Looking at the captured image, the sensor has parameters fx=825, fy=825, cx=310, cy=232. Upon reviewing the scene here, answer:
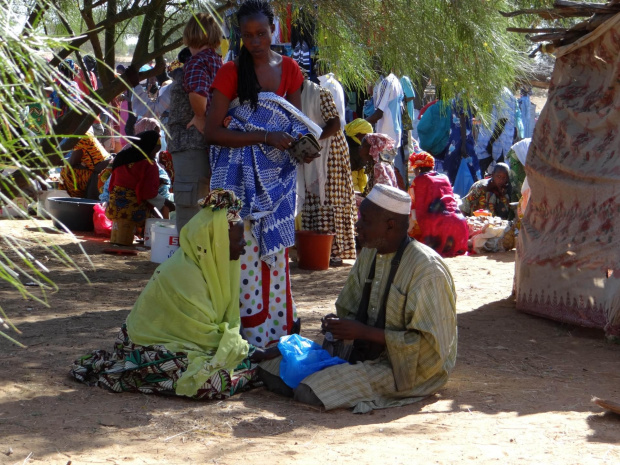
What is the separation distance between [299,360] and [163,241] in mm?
→ 3749

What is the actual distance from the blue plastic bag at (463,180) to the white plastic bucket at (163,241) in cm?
650

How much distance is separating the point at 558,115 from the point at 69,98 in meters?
4.90

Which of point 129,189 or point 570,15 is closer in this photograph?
point 570,15

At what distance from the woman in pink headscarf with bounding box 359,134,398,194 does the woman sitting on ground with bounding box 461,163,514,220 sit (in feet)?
4.70

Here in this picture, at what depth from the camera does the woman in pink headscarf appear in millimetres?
9523

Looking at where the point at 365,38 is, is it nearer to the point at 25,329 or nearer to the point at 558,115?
the point at 558,115

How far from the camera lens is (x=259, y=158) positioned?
4.80 metres

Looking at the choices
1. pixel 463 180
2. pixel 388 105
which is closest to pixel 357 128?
pixel 388 105

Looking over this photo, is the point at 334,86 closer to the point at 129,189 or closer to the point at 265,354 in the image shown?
the point at 129,189

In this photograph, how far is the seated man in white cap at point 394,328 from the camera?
4.14 m

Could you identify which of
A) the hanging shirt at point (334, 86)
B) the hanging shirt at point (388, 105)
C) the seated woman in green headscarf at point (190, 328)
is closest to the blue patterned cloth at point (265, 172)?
the seated woman in green headscarf at point (190, 328)

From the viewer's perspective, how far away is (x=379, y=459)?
11.2 feet

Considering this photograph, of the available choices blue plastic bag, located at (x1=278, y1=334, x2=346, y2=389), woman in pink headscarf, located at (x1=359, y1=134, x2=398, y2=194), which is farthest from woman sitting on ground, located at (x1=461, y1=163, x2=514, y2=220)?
blue plastic bag, located at (x1=278, y1=334, x2=346, y2=389)

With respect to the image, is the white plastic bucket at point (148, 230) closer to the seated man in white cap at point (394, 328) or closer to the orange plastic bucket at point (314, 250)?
the orange plastic bucket at point (314, 250)
